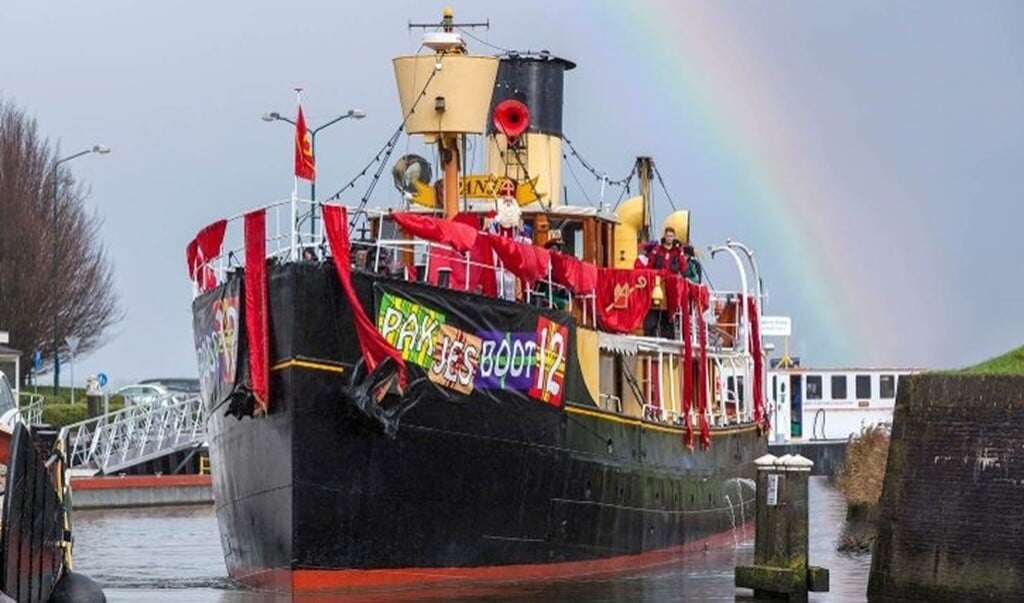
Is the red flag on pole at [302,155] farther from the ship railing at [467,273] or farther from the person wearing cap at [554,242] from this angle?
the person wearing cap at [554,242]

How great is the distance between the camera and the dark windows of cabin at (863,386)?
7669 centimetres

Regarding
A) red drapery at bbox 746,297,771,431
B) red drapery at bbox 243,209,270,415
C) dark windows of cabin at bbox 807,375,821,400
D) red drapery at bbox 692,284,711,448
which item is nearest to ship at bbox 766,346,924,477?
dark windows of cabin at bbox 807,375,821,400

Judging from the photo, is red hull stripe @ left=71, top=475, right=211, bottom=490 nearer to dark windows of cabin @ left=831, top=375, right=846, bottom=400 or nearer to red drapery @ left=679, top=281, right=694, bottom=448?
red drapery @ left=679, top=281, right=694, bottom=448

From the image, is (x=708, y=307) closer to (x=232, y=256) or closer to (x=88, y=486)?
(x=232, y=256)

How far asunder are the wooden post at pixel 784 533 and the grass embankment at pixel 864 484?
10558mm

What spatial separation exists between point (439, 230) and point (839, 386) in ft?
157

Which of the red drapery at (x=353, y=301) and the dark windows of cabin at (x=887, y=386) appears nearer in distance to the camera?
the red drapery at (x=353, y=301)

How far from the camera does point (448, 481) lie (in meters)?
30.1

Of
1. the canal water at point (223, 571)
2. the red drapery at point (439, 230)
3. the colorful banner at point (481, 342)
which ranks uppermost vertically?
the red drapery at point (439, 230)

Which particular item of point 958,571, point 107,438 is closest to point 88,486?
point 107,438

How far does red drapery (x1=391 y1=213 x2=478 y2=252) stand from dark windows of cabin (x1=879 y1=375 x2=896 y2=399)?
47.0 m

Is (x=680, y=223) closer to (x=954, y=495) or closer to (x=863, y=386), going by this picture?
(x=954, y=495)

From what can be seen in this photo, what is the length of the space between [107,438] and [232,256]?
106 feet

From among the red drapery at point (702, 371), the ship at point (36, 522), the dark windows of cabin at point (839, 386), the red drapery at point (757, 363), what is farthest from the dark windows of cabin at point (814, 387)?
the ship at point (36, 522)
